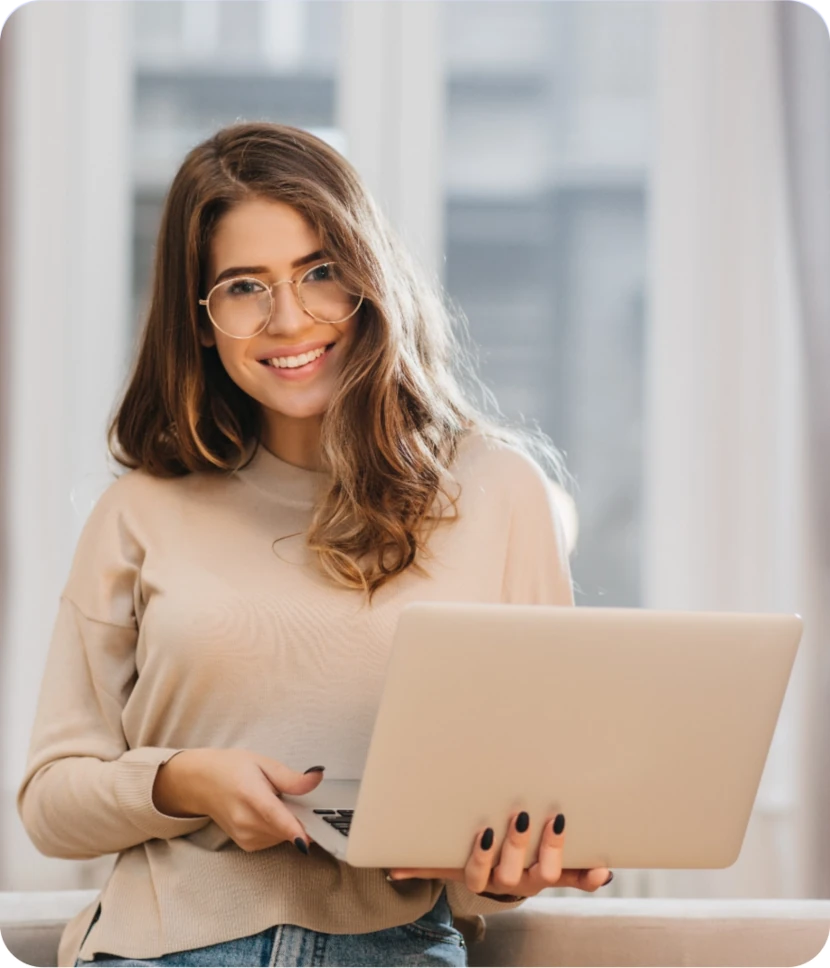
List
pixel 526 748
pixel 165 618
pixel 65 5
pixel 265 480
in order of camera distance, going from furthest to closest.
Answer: pixel 65 5 < pixel 265 480 < pixel 165 618 < pixel 526 748

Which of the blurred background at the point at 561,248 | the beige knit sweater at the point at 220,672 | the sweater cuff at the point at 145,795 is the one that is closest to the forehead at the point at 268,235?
the beige knit sweater at the point at 220,672

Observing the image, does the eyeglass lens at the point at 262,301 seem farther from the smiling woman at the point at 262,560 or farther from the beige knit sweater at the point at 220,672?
the beige knit sweater at the point at 220,672

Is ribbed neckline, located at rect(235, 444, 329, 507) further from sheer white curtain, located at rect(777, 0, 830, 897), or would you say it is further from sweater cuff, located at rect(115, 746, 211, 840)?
sheer white curtain, located at rect(777, 0, 830, 897)

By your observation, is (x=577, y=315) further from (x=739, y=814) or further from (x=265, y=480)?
(x=739, y=814)

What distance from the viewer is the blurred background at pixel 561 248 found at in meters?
→ 2.32

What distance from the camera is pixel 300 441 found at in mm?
1359

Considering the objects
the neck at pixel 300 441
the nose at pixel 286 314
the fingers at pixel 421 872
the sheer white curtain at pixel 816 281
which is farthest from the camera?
the sheer white curtain at pixel 816 281

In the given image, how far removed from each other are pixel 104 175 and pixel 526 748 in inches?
75.0

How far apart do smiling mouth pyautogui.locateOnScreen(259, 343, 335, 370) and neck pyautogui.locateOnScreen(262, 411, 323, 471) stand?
0.33 ft

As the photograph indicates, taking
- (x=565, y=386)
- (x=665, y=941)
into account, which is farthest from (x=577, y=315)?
(x=665, y=941)

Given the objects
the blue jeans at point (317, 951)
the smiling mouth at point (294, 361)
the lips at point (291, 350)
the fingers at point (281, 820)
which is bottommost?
the blue jeans at point (317, 951)

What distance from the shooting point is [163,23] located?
8.14ft

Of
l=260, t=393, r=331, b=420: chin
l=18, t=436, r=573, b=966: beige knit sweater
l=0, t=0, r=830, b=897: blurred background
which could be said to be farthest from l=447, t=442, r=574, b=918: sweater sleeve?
l=0, t=0, r=830, b=897: blurred background

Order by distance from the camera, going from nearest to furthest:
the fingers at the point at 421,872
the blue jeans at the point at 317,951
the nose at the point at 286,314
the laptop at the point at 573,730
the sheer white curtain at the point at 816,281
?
the laptop at the point at 573,730 < the fingers at the point at 421,872 < the blue jeans at the point at 317,951 < the nose at the point at 286,314 < the sheer white curtain at the point at 816,281
